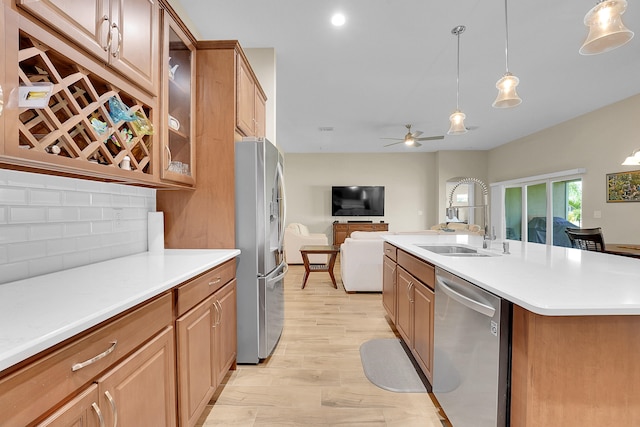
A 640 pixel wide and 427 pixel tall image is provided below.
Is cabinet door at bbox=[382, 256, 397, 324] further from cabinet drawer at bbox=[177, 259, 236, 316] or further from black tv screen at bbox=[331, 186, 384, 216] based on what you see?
black tv screen at bbox=[331, 186, 384, 216]

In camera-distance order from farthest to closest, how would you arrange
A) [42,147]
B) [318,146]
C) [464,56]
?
[318,146] < [464,56] < [42,147]

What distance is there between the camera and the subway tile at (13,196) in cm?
114

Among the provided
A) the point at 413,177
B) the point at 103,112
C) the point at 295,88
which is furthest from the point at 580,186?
the point at 103,112

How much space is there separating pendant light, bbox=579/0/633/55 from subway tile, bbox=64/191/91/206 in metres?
2.83

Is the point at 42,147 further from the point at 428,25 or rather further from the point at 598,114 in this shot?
the point at 598,114

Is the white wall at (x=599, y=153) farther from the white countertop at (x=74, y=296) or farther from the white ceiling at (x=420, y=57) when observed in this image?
the white countertop at (x=74, y=296)

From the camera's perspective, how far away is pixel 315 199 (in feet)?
25.6

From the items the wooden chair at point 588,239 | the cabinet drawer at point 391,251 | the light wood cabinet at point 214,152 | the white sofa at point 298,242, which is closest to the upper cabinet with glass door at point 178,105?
the light wood cabinet at point 214,152

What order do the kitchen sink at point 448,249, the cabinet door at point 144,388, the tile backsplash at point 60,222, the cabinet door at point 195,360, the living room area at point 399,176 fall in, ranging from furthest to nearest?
the living room area at point 399,176
the kitchen sink at point 448,249
the cabinet door at point 195,360
the tile backsplash at point 60,222
the cabinet door at point 144,388

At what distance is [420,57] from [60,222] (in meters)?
3.34

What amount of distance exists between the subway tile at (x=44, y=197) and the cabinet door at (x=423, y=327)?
2.06m

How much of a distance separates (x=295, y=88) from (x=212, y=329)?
321 centimetres

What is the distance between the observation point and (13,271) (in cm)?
117

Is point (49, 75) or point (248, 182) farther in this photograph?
point (248, 182)
